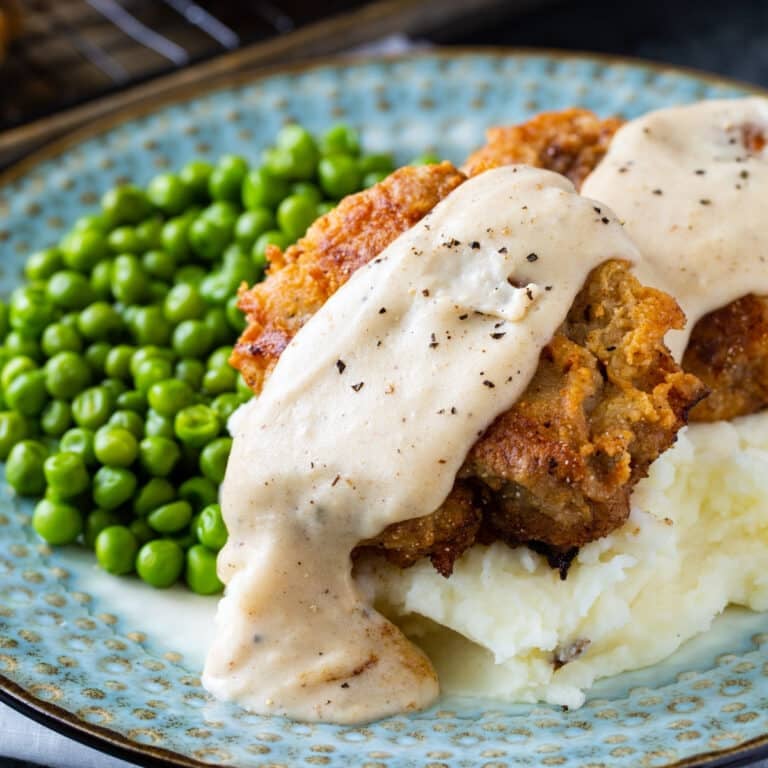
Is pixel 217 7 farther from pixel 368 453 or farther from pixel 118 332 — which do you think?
pixel 368 453

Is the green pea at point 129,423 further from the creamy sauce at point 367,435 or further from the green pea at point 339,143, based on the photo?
the green pea at point 339,143

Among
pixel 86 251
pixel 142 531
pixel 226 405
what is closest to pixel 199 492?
pixel 142 531

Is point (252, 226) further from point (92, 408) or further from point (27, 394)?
point (27, 394)

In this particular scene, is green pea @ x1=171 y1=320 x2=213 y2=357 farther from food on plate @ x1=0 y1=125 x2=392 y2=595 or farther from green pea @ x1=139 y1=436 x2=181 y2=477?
green pea @ x1=139 y1=436 x2=181 y2=477

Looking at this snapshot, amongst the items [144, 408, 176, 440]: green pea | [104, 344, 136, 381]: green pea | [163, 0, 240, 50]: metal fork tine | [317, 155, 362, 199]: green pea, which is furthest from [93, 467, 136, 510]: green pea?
[163, 0, 240, 50]: metal fork tine

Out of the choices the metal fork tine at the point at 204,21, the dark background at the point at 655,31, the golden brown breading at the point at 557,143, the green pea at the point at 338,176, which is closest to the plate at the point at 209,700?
the green pea at the point at 338,176

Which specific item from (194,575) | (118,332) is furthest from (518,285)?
(118,332)
